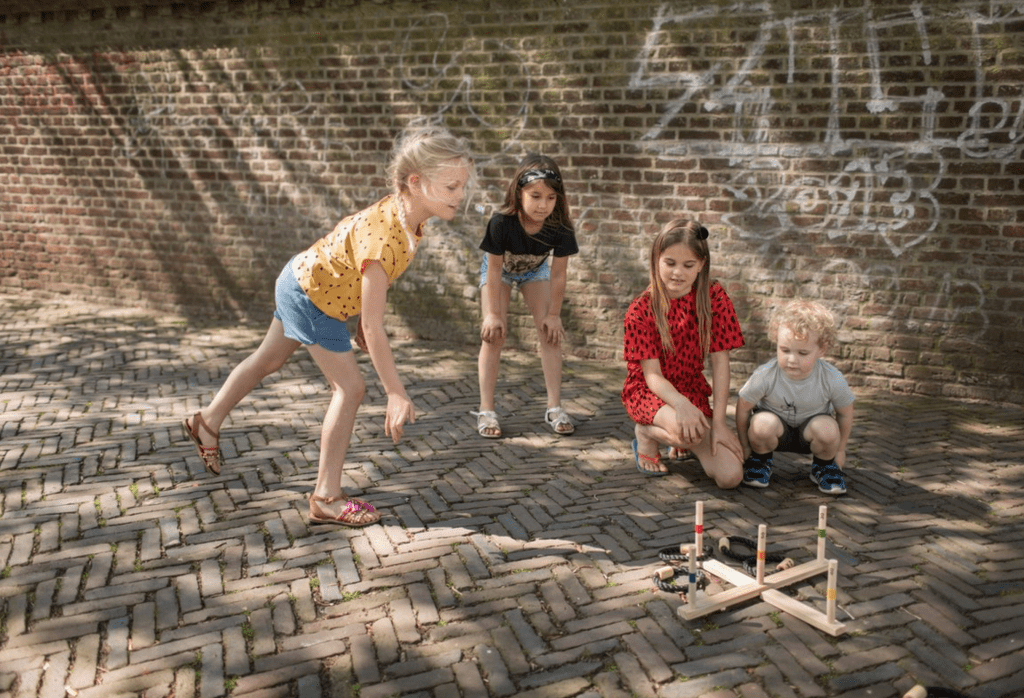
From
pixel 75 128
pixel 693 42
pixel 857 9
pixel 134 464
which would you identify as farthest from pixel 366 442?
pixel 75 128

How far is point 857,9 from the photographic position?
5.73m

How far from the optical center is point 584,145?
22.0 ft

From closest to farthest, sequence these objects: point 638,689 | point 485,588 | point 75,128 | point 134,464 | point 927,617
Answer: point 638,689 < point 927,617 < point 485,588 < point 134,464 < point 75,128

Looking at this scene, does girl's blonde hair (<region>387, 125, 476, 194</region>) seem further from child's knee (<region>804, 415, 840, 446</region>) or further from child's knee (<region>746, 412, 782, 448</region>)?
→ child's knee (<region>804, 415, 840, 446</region>)

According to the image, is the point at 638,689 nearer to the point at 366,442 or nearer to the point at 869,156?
the point at 366,442

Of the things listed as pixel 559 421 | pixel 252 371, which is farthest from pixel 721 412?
pixel 252 371

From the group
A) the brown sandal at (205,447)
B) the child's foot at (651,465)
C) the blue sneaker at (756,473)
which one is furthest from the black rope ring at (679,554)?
the brown sandal at (205,447)

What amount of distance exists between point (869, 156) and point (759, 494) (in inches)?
106

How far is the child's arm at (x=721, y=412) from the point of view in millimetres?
4297

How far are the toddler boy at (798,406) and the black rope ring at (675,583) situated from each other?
43.7 inches

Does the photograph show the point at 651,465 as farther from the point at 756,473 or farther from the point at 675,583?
the point at 675,583

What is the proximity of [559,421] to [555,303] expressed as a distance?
673 millimetres

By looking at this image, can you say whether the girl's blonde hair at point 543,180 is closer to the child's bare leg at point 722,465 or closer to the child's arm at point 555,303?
the child's arm at point 555,303

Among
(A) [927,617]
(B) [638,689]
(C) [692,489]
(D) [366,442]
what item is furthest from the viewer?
(D) [366,442]
